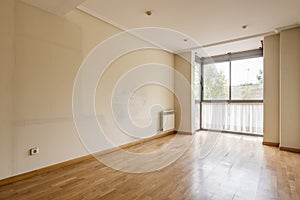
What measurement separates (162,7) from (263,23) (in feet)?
6.78

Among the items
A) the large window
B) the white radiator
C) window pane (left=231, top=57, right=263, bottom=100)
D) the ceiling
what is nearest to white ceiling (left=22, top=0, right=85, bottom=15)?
the ceiling

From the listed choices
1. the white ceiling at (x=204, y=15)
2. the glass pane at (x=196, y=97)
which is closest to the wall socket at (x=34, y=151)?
the white ceiling at (x=204, y=15)

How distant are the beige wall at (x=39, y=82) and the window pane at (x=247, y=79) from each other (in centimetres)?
426

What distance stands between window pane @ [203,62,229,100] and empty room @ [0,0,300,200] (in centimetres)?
52

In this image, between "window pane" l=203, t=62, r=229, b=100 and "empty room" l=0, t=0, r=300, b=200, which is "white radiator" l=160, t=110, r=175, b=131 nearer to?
"empty room" l=0, t=0, r=300, b=200

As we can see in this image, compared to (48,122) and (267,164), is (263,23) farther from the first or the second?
(48,122)

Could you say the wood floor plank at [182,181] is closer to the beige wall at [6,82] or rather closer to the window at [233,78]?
the beige wall at [6,82]

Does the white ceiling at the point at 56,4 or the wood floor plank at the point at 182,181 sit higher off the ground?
the white ceiling at the point at 56,4

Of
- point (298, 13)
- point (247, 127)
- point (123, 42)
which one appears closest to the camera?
point (298, 13)

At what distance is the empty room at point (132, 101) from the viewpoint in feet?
6.70

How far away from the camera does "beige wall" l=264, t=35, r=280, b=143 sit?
3.75m

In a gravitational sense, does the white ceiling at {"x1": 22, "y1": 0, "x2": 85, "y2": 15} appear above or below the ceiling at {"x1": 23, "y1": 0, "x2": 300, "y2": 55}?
below

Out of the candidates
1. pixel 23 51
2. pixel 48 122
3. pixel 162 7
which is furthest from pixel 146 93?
pixel 23 51

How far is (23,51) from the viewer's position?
7.17 ft
